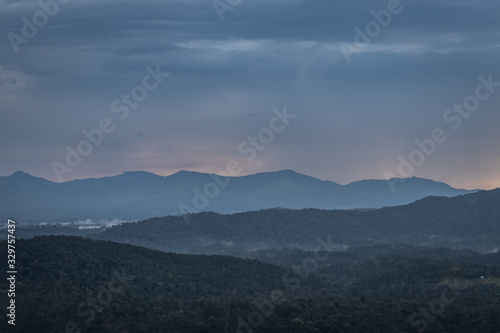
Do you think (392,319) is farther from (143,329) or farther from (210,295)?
(210,295)

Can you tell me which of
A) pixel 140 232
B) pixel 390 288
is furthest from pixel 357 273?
pixel 140 232

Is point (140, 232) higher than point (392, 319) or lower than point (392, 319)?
higher

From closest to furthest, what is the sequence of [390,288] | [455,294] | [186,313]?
[186,313] → [455,294] → [390,288]

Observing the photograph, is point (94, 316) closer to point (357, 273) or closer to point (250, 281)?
point (250, 281)

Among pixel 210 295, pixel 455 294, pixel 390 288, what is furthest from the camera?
pixel 390 288

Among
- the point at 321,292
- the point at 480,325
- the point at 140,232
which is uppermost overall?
the point at 140,232

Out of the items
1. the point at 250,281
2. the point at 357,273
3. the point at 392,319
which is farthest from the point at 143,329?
the point at 357,273

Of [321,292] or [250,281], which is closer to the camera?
[321,292]
